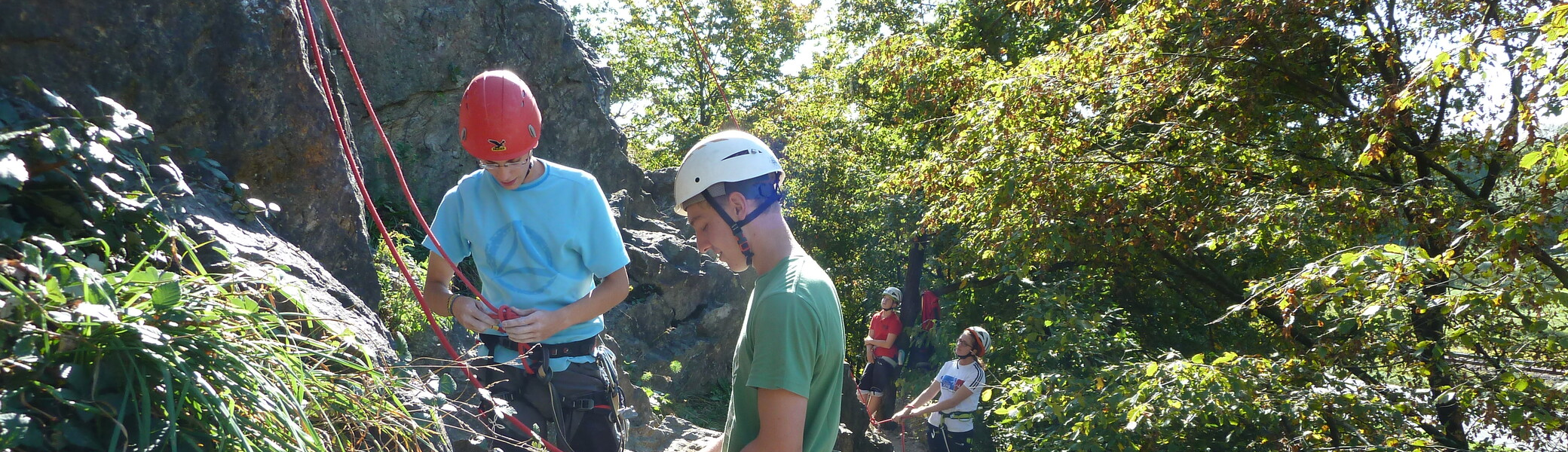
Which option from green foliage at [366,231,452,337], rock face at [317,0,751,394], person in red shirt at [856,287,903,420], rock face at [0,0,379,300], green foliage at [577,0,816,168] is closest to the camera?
rock face at [0,0,379,300]

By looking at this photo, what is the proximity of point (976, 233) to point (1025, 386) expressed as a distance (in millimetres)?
2282

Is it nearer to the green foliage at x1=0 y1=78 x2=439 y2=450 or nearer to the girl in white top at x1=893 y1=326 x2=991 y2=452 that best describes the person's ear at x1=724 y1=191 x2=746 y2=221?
the green foliage at x1=0 y1=78 x2=439 y2=450

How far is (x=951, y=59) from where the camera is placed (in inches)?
424

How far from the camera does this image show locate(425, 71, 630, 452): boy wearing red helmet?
107 inches

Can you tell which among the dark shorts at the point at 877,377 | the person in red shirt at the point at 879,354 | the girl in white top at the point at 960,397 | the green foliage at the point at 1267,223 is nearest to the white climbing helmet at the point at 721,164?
the green foliage at the point at 1267,223

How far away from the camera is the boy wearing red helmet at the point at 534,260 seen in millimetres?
2729

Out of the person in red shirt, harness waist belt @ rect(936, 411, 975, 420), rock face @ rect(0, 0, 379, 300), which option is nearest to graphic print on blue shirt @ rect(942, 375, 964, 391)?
harness waist belt @ rect(936, 411, 975, 420)

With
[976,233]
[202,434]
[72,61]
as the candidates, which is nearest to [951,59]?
[976,233]

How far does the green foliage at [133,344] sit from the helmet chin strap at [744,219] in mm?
736

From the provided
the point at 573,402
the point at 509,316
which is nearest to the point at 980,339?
the point at 573,402

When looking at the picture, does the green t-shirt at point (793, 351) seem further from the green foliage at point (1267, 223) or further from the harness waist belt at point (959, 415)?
the harness waist belt at point (959, 415)

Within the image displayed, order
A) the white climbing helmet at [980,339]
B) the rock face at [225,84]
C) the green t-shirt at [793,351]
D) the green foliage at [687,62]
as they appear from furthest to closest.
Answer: the green foliage at [687,62] < the white climbing helmet at [980,339] < the rock face at [225,84] < the green t-shirt at [793,351]

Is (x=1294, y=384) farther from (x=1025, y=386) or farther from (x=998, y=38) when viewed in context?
(x=998, y=38)

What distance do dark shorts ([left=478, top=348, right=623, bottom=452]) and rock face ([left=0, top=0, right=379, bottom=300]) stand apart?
970 millimetres
